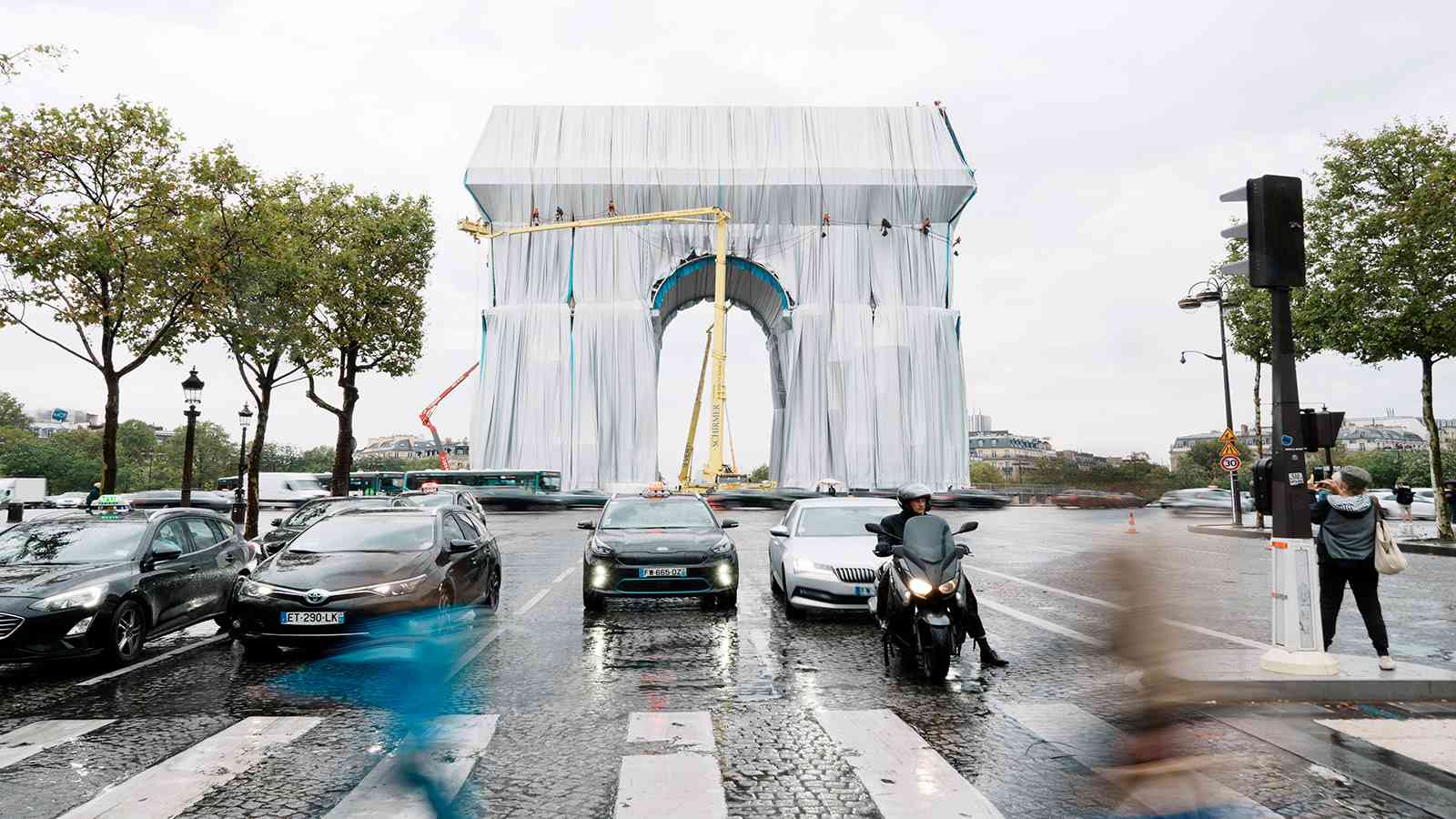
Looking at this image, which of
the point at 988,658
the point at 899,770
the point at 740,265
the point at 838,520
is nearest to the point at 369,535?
the point at 838,520

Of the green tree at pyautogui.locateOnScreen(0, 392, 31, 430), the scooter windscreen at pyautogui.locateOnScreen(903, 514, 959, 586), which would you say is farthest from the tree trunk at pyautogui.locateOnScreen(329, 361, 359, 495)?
the green tree at pyautogui.locateOnScreen(0, 392, 31, 430)

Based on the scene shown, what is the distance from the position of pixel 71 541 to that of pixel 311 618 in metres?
2.91

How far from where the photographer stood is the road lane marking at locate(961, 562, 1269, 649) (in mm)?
3227

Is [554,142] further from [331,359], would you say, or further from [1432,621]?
[1432,621]

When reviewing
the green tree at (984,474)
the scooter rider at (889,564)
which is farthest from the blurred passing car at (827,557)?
the green tree at (984,474)

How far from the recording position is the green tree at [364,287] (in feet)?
106

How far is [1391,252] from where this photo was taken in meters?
20.8

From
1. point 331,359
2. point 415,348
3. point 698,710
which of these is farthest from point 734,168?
point 698,710

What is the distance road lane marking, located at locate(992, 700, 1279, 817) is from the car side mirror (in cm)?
766

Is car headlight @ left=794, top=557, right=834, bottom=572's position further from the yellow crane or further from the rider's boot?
the yellow crane

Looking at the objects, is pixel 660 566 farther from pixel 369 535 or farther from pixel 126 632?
pixel 126 632

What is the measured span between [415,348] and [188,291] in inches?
684

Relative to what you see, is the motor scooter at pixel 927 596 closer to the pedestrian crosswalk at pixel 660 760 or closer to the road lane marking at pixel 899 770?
the pedestrian crosswalk at pixel 660 760

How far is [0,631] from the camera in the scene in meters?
7.36
